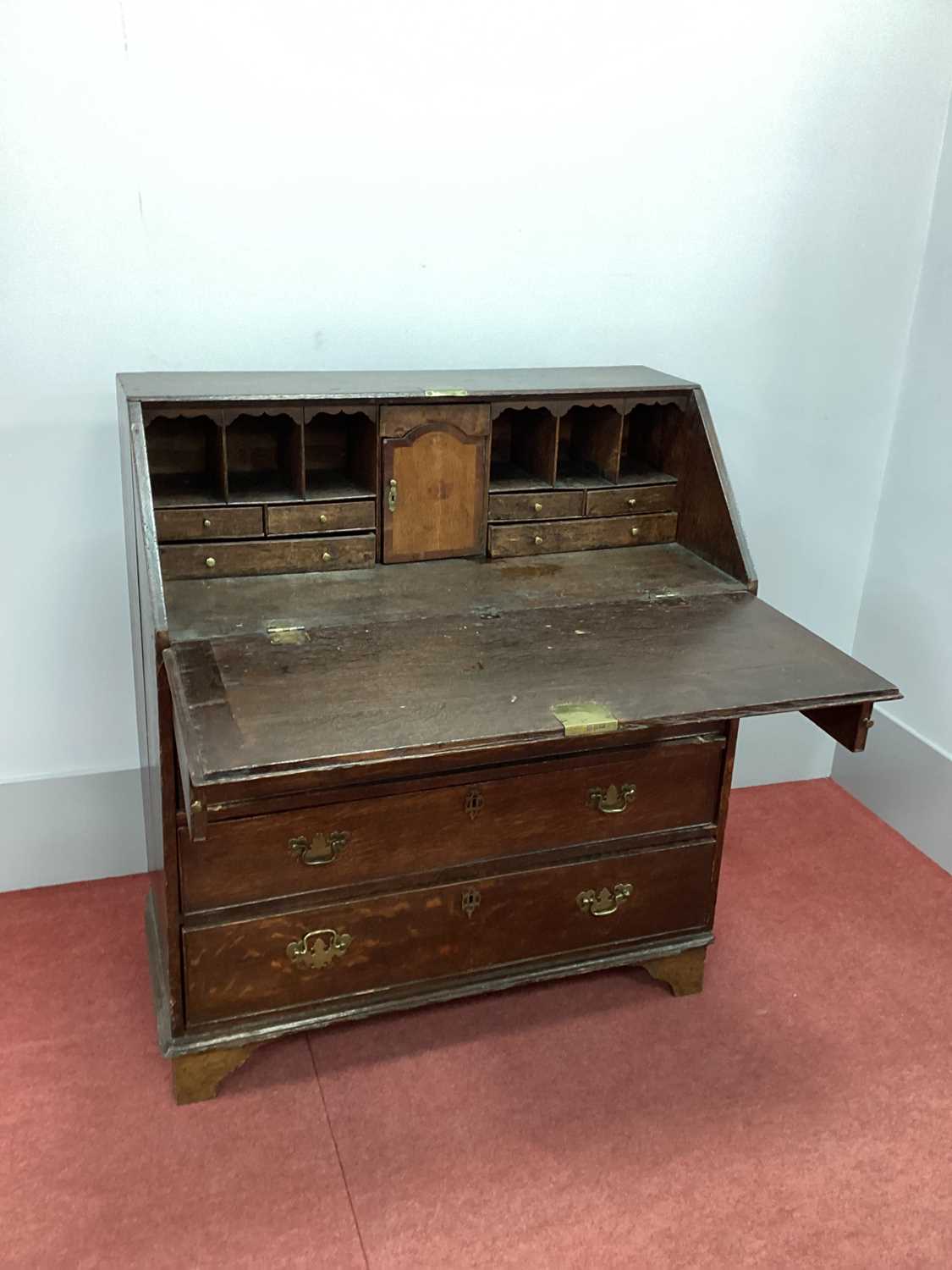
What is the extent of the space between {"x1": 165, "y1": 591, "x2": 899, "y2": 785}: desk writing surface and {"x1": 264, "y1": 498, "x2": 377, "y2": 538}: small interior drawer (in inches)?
11.2

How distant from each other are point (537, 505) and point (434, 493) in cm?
22

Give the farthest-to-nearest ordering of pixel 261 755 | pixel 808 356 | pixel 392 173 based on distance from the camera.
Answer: pixel 808 356 → pixel 392 173 → pixel 261 755

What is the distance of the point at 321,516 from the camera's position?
2.16m

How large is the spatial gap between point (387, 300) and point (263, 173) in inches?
13.8

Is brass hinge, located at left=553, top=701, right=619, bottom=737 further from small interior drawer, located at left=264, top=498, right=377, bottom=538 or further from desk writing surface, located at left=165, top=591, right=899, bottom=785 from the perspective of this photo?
small interior drawer, located at left=264, top=498, right=377, bottom=538

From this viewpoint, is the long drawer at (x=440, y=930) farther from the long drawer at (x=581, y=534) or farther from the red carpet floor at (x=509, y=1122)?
the long drawer at (x=581, y=534)

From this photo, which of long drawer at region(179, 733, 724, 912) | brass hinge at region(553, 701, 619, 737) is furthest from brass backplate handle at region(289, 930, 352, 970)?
brass hinge at region(553, 701, 619, 737)

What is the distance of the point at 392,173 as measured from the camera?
7.62ft

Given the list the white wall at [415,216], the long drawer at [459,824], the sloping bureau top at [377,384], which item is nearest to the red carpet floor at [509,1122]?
the long drawer at [459,824]

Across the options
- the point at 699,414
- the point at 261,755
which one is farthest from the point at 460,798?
the point at 699,414

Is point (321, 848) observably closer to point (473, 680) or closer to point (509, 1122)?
point (473, 680)

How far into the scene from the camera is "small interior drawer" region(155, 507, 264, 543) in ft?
6.79

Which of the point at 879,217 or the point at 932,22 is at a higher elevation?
the point at 932,22

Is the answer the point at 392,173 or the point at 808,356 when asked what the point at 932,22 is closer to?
the point at 808,356
